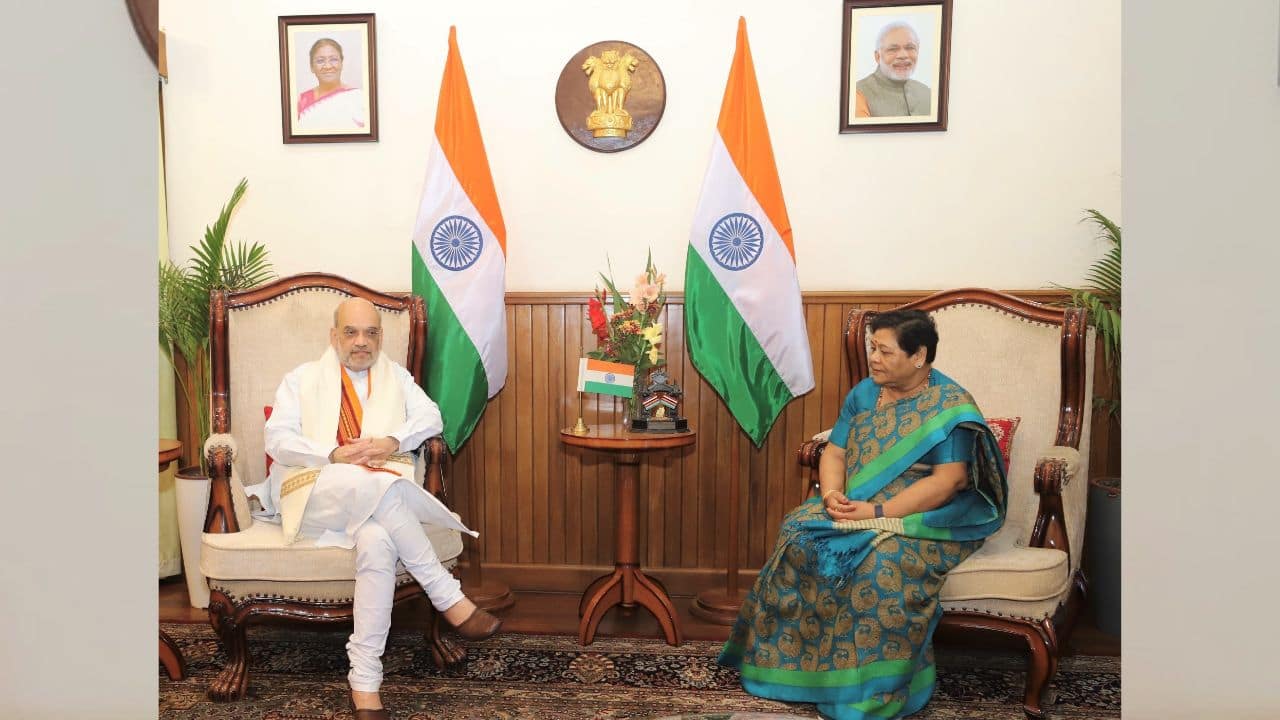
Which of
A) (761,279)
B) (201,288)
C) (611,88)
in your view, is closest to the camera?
(761,279)

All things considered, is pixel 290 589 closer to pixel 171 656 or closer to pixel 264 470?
pixel 171 656

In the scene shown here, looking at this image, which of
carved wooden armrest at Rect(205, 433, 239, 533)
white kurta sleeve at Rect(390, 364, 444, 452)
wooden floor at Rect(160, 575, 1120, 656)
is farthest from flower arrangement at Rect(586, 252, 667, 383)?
carved wooden armrest at Rect(205, 433, 239, 533)

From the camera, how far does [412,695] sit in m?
2.68

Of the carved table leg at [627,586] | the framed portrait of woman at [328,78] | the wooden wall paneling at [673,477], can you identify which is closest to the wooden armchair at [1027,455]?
the carved table leg at [627,586]

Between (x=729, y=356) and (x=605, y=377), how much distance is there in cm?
49

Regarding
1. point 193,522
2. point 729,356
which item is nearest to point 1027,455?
point 729,356

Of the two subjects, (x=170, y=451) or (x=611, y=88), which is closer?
(x=170, y=451)

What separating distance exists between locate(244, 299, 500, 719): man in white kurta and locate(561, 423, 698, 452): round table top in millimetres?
502

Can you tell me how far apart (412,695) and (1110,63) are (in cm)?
352

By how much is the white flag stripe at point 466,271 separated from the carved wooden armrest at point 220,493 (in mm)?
964

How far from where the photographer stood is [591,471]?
373 cm
